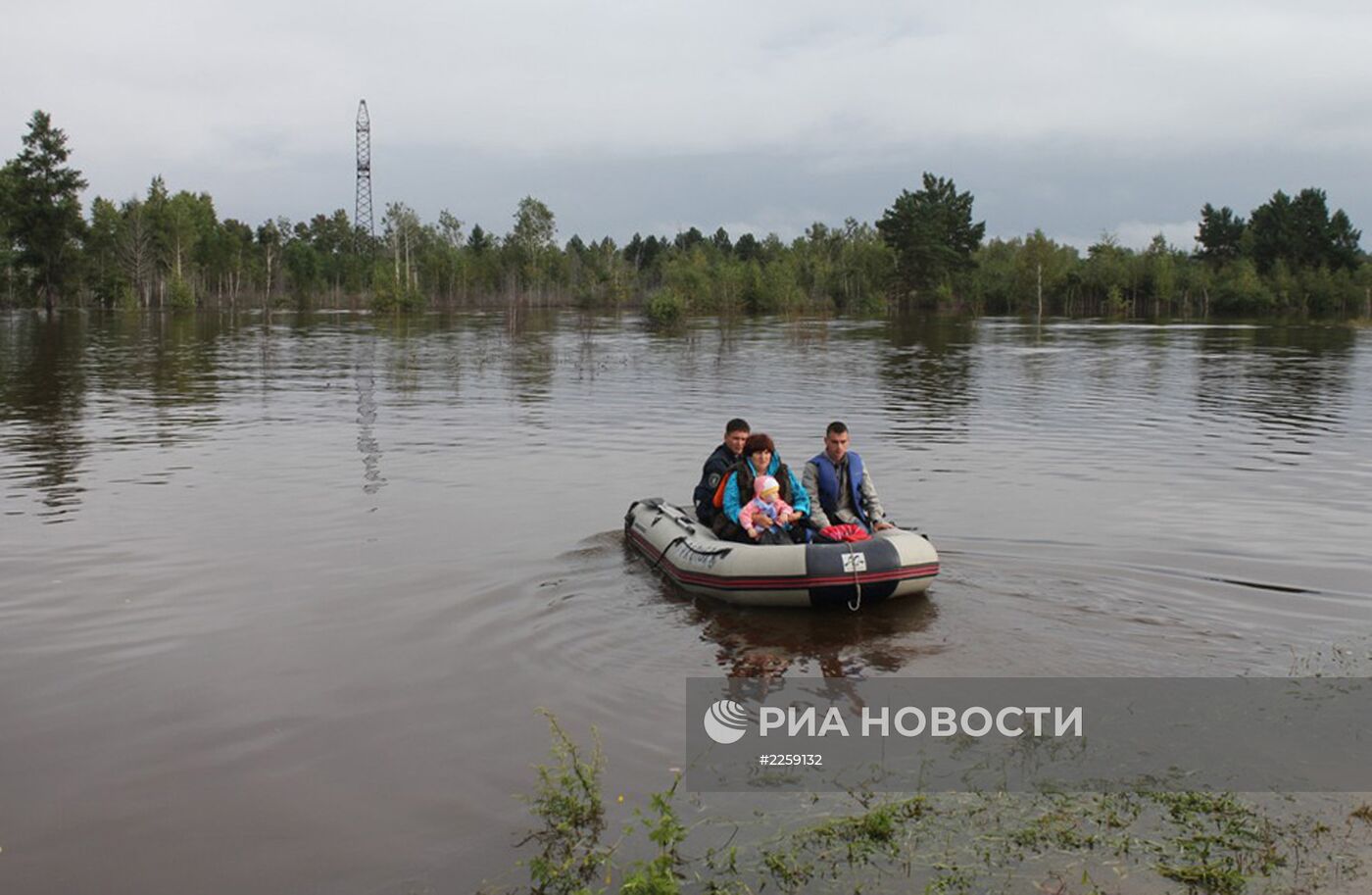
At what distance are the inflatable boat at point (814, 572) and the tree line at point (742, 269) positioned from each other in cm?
7185

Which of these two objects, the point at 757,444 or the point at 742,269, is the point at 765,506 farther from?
the point at 742,269

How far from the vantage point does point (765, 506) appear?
1111cm

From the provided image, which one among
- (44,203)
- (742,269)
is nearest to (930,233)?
(742,269)

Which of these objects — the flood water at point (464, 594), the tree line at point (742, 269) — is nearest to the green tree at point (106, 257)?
the tree line at point (742, 269)

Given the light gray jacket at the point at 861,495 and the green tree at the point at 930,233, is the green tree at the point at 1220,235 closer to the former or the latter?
the green tree at the point at 930,233

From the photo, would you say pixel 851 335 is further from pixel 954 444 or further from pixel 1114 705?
pixel 1114 705

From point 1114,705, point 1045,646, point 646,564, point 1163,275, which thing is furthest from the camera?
point 1163,275

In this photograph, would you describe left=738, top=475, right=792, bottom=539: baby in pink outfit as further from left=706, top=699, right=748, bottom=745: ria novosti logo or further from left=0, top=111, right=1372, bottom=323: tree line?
left=0, top=111, right=1372, bottom=323: tree line

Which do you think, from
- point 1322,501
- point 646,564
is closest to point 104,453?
point 646,564

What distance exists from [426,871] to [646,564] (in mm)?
6176

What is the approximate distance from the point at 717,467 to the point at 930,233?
9080 cm

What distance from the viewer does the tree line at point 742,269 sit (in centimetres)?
8400

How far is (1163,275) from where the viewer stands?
9888cm

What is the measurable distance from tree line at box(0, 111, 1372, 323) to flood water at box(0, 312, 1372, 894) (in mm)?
61163
